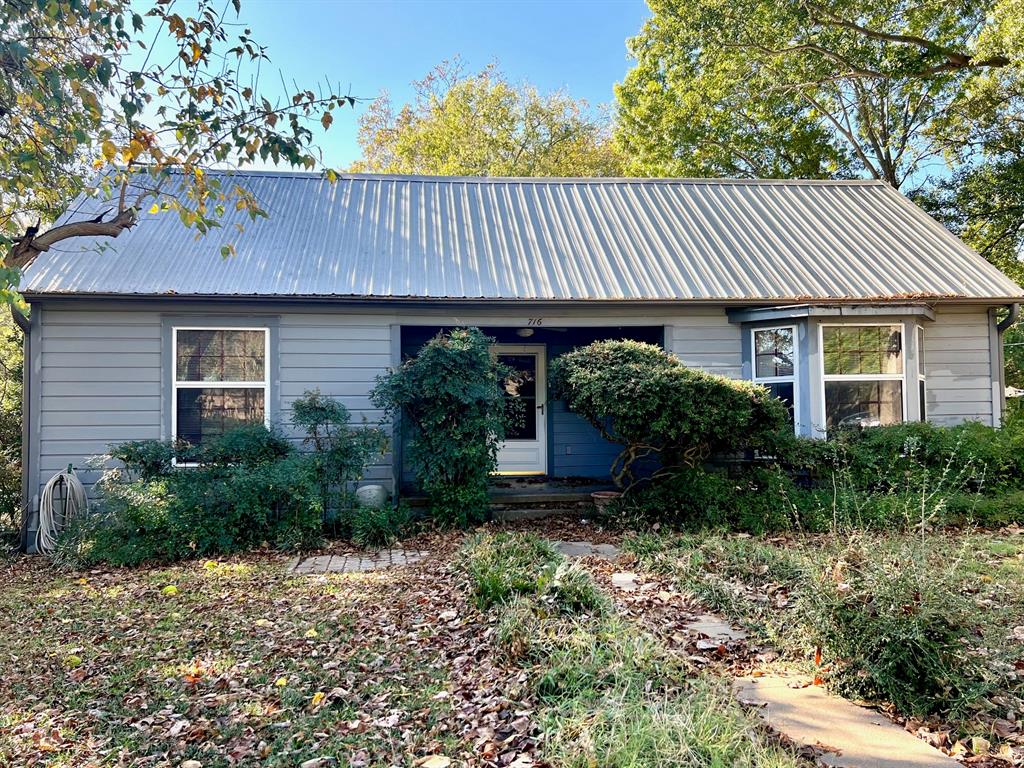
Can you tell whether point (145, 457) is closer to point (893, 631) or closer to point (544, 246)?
point (544, 246)

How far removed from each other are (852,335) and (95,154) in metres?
8.64

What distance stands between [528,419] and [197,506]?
16.6 ft

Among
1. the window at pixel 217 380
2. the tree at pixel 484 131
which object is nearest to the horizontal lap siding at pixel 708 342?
the window at pixel 217 380

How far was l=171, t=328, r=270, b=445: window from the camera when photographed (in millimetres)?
7785

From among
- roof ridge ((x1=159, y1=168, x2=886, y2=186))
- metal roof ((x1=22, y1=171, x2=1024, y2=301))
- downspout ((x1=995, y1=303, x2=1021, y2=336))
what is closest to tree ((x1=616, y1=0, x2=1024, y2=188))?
roof ridge ((x1=159, y1=168, x2=886, y2=186))

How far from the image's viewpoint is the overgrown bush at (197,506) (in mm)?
6453

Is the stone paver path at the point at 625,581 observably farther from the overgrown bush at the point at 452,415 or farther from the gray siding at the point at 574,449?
the gray siding at the point at 574,449

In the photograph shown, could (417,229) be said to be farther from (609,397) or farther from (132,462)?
(132,462)

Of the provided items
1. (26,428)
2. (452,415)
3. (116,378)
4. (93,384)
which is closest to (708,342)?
(452,415)

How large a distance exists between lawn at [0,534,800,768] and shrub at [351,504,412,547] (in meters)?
1.65

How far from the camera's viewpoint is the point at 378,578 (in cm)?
556

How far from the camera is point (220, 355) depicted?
7871 mm

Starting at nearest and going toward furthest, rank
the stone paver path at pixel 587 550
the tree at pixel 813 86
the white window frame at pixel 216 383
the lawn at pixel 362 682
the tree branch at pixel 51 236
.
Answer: the lawn at pixel 362 682 → the tree branch at pixel 51 236 → the stone paver path at pixel 587 550 → the white window frame at pixel 216 383 → the tree at pixel 813 86

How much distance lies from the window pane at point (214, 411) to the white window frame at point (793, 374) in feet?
20.8
